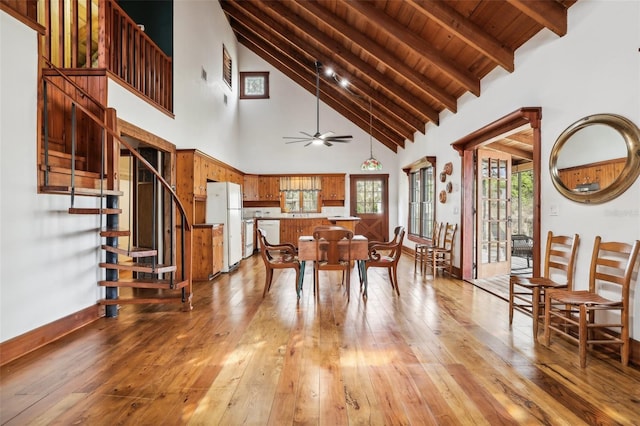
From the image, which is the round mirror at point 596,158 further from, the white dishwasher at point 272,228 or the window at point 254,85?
the window at point 254,85

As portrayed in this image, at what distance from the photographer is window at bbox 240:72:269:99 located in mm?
9906

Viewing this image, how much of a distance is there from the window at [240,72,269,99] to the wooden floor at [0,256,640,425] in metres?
7.75

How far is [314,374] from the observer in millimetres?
2318

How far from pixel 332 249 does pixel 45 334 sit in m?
2.94

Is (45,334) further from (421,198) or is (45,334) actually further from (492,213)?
(421,198)

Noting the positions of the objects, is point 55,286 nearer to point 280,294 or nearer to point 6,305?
point 6,305

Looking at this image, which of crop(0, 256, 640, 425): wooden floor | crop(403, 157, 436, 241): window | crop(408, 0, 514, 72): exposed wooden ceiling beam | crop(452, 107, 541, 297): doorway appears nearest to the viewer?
crop(0, 256, 640, 425): wooden floor

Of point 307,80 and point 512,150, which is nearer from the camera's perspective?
point 512,150

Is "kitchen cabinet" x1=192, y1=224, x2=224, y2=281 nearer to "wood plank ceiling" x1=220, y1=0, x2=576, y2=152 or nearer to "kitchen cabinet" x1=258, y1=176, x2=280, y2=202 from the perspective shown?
"wood plank ceiling" x1=220, y1=0, x2=576, y2=152

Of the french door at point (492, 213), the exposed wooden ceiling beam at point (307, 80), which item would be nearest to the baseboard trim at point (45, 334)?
the french door at point (492, 213)

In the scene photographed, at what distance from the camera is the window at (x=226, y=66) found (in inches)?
314

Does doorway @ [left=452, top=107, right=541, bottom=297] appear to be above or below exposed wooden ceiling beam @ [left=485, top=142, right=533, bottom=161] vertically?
below

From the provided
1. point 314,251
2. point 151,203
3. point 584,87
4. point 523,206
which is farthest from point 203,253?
point 523,206

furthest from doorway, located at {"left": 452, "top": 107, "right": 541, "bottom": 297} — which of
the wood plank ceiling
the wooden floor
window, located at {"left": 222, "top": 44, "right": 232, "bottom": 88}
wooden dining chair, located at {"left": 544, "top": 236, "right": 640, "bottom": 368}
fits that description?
window, located at {"left": 222, "top": 44, "right": 232, "bottom": 88}
